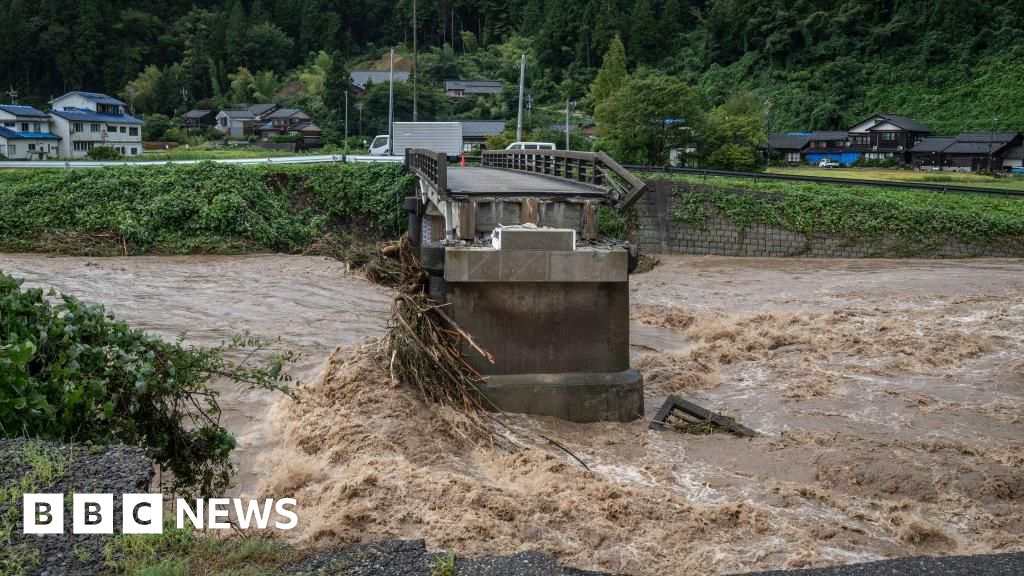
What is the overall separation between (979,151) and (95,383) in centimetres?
6012

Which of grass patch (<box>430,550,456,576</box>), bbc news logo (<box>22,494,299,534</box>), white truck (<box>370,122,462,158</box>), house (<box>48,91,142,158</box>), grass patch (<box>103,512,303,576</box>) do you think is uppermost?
house (<box>48,91,142,158</box>)

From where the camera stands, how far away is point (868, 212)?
33.5 m

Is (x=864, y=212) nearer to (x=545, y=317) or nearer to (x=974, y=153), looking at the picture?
(x=545, y=317)

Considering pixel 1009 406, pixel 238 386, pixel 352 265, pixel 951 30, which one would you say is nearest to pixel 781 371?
pixel 1009 406

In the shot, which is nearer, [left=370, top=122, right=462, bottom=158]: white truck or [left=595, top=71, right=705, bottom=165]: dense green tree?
[left=370, top=122, right=462, bottom=158]: white truck

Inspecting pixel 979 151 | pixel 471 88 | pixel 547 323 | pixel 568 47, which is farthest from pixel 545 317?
pixel 568 47

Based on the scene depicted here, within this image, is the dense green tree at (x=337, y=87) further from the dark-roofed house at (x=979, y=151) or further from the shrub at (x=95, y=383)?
the shrub at (x=95, y=383)

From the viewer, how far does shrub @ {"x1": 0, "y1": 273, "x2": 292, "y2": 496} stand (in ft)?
21.8

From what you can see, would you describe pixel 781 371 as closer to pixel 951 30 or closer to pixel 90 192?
pixel 90 192

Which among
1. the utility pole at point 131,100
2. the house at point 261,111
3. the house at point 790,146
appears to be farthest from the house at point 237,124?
the house at point 790,146

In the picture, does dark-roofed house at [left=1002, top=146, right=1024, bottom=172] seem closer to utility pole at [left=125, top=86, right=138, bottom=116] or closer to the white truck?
the white truck

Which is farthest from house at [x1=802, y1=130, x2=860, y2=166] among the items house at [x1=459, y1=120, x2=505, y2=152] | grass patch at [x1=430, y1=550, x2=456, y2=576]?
grass patch at [x1=430, y1=550, x2=456, y2=576]

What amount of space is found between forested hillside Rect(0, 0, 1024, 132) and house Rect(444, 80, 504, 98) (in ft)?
12.9

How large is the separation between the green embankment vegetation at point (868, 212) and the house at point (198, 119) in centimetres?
5943
